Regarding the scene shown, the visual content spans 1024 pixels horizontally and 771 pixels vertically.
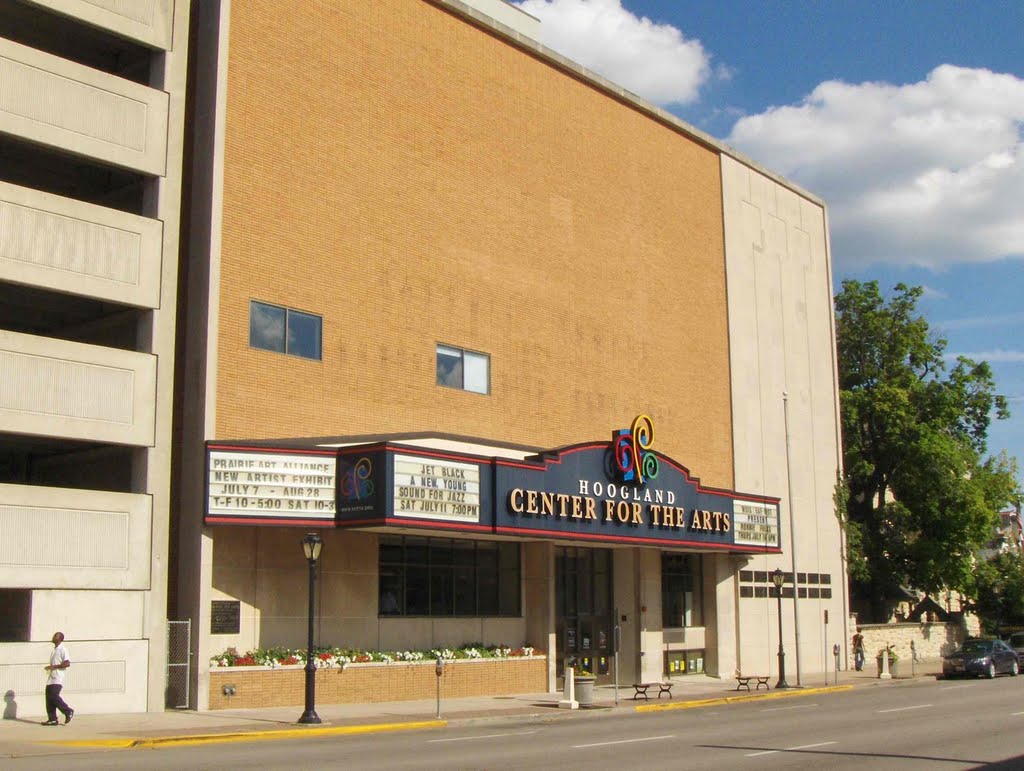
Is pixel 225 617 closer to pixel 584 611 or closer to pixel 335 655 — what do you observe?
pixel 335 655

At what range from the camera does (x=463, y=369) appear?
37469 mm

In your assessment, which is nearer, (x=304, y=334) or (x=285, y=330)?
(x=285, y=330)

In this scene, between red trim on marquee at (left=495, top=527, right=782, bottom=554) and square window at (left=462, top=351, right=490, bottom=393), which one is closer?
red trim on marquee at (left=495, top=527, right=782, bottom=554)

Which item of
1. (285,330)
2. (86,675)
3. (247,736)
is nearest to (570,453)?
(285,330)

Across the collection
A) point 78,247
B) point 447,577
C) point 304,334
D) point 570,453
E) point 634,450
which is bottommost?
point 447,577

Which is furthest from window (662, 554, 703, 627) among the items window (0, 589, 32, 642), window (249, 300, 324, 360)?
window (0, 589, 32, 642)

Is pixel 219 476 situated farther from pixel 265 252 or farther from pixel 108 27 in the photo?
pixel 108 27

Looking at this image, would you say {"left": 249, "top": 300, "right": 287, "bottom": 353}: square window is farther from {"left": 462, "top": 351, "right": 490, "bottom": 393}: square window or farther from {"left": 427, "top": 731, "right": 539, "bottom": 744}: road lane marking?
{"left": 427, "top": 731, "right": 539, "bottom": 744}: road lane marking

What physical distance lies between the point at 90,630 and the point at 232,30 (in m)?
16.2

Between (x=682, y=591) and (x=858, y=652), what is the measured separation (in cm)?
1356

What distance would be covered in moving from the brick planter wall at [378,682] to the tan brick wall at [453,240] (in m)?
6.25

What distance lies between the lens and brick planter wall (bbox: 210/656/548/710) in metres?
28.8

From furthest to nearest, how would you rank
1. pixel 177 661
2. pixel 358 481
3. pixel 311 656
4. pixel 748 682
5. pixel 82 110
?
pixel 748 682 < pixel 358 481 < pixel 82 110 < pixel 177 661 < pixel 311 656

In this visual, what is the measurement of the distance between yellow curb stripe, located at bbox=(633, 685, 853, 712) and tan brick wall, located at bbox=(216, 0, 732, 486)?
9892 millimetres
